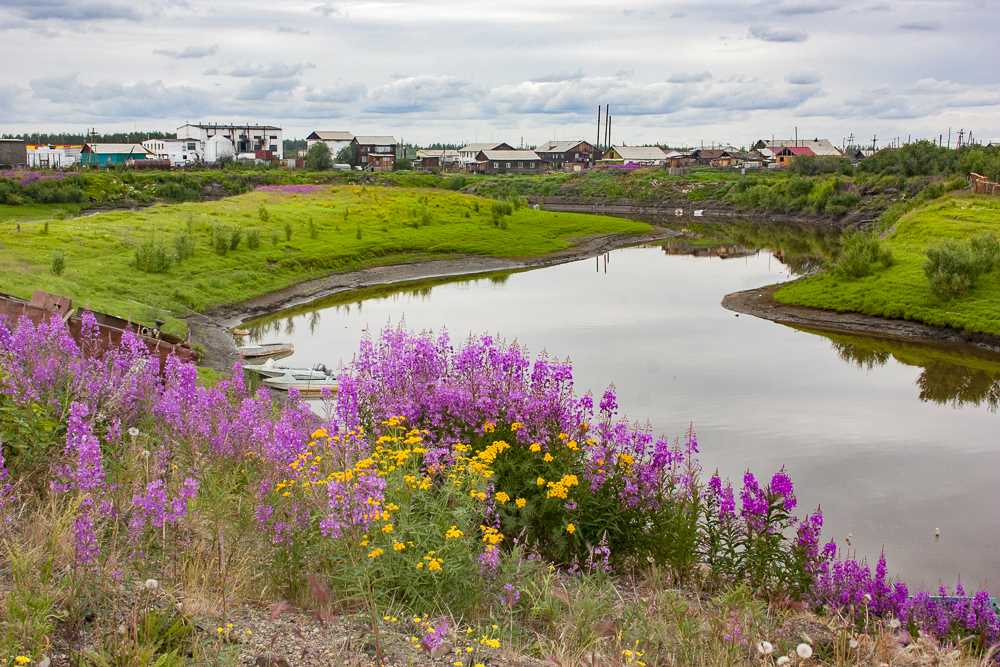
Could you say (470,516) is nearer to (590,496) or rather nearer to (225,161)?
(590,496)

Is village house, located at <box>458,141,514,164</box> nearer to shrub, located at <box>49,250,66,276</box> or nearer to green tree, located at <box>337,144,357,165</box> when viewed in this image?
green tree, located at <box>337,144,357,165</box>

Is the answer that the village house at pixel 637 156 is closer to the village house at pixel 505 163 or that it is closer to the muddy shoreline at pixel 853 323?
the village house at pixel 505 163

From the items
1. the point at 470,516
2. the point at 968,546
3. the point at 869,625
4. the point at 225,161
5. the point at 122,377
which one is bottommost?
the point at 968,546

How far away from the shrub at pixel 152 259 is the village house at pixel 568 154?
13928cm

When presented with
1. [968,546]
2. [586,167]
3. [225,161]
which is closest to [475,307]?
[968,546]

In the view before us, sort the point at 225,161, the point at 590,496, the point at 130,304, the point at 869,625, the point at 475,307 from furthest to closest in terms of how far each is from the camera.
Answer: the point at 225,161 → the point at 475,307 → the point at 130,304 → the point at 590,496 → the point at 869,625

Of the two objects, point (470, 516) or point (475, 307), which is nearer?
point (470, 516)

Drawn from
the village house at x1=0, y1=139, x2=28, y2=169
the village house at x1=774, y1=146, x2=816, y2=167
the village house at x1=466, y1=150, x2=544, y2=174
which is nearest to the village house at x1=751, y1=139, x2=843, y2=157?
the village house at x1=774, y1=146, x2=816, y2=167

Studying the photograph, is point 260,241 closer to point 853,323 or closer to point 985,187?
point 853,323

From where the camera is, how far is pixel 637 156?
171 metres

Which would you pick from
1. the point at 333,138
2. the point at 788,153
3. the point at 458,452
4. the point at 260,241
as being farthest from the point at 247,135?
the point at 458,452

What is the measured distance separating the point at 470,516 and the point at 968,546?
1256cm

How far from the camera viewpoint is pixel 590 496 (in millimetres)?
8875

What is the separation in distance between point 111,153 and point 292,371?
405 feet
